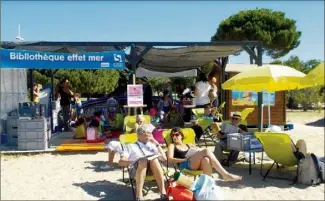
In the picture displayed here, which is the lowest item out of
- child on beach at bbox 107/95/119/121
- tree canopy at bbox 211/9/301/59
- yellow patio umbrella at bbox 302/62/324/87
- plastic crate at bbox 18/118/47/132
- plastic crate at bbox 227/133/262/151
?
plastic crate at bbox 227/133/262/151

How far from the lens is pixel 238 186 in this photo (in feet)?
16.1

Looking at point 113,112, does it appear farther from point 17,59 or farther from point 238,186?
point 238,186

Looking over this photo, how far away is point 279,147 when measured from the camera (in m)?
5.09

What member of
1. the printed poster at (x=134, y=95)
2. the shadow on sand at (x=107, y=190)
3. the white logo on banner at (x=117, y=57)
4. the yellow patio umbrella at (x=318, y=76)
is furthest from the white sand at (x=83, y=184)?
the white logo on banner at (x=117, y=57)

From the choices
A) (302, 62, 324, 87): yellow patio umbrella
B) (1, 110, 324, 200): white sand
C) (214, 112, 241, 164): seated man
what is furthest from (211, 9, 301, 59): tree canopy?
(302, 62, 324, 87): yellow patio umbrella

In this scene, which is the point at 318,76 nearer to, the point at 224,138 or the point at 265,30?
the point at 224,138

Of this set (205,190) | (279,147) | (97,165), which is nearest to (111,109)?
(97,165)

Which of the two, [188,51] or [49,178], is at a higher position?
[188,51]

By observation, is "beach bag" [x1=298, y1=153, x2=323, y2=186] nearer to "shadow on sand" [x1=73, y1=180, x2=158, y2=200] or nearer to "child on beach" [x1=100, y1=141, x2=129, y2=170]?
Answer: "shadow on sand" [x1=73, y1=180, x2=158, y2=200]

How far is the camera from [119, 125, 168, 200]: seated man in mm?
4246

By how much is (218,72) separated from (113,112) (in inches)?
161

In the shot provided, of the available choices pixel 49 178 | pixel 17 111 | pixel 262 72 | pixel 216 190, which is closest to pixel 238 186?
pixel 216 190

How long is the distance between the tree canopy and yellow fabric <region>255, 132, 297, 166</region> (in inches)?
908

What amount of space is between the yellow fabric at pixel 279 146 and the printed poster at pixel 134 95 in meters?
3.62
